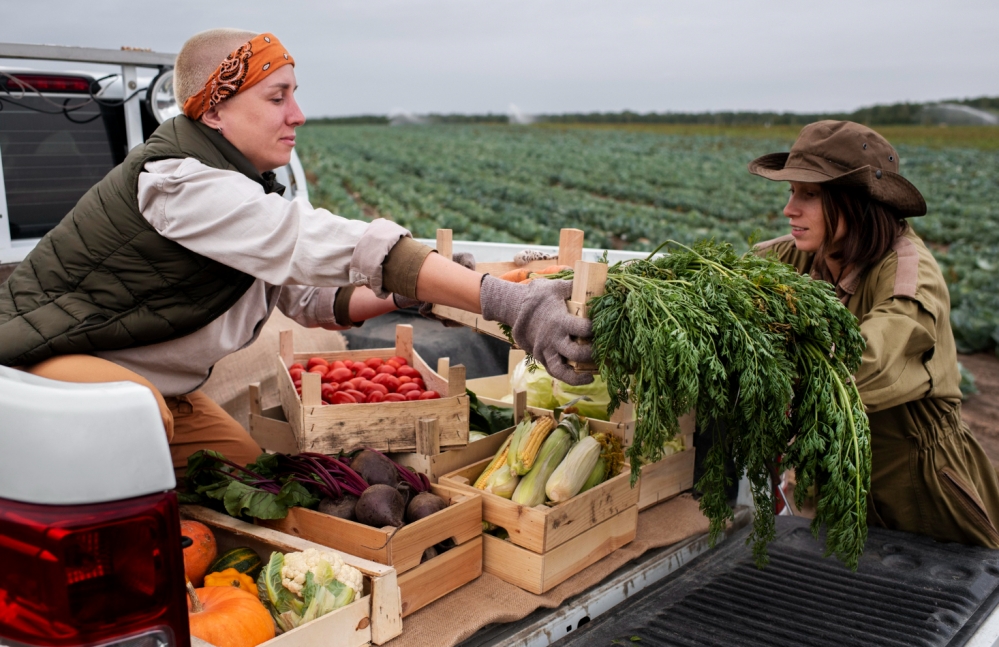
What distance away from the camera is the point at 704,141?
78250mm

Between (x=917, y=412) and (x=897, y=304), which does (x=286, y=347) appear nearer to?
(x=897, y=304)

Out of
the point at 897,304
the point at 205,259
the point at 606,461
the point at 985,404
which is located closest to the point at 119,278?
the point at 205,259

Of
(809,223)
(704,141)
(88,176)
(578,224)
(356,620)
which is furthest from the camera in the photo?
(704,141)

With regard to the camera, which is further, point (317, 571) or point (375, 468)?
point (375, 468)

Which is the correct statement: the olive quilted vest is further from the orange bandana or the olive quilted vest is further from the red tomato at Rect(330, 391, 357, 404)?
the red tomato at Rect(330, 391, 357, 404)

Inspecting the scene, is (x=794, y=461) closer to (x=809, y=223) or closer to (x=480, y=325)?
(x=480, y=325)

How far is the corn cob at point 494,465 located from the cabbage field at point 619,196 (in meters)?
1.19

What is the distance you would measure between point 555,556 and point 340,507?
2.26ft

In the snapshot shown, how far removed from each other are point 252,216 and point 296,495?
35.1 inches

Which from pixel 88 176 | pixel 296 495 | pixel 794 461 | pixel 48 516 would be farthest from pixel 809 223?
pixel 88 176

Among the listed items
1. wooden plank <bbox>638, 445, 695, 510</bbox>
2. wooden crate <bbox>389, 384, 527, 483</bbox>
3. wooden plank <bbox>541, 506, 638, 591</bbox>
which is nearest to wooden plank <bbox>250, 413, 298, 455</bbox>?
wooden crate <bbox>389, 384, 527, 483</bbox>

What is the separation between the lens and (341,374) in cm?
345

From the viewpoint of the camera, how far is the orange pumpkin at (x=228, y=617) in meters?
1.97

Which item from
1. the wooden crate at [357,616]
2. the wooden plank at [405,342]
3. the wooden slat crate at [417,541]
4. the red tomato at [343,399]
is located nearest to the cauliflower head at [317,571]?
the wooden crate at [357,616]
